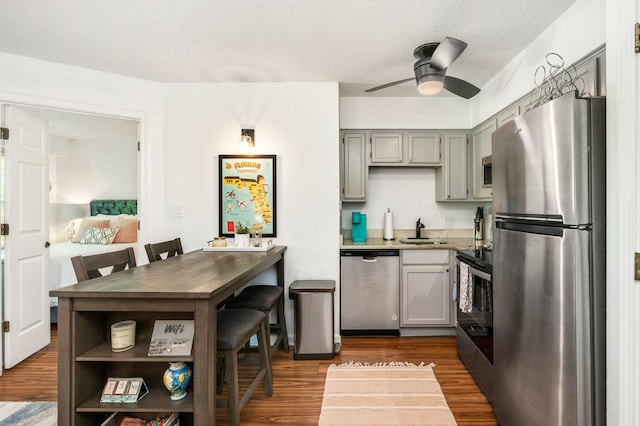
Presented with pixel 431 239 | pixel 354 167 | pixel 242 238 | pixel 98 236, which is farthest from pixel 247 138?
pixel 98 236

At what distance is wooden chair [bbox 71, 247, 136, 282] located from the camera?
170cm

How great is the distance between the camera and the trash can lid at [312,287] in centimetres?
278

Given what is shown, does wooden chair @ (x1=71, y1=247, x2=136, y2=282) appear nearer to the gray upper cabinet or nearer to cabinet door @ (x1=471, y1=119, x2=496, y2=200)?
the gray upper cabinet

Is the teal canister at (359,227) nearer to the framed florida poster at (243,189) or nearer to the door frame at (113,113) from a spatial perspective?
the framed florida poster at (243,189)

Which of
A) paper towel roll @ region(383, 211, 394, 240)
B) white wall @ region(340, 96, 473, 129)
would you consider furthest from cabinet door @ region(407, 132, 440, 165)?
paper towel roll @ region(383, 211, 394, 240)

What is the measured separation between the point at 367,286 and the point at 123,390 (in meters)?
2.19

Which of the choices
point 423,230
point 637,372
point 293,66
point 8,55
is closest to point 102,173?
point 8,55

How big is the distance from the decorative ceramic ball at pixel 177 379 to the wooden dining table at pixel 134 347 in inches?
1.3

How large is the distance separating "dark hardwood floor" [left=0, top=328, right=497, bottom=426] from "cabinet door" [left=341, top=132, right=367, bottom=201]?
1485 mm

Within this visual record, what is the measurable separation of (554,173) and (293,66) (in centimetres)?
215

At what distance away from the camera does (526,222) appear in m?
1.60

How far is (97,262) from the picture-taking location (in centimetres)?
183

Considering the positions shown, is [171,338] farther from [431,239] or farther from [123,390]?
[431,239]

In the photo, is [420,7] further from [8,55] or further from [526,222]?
[8,55]
